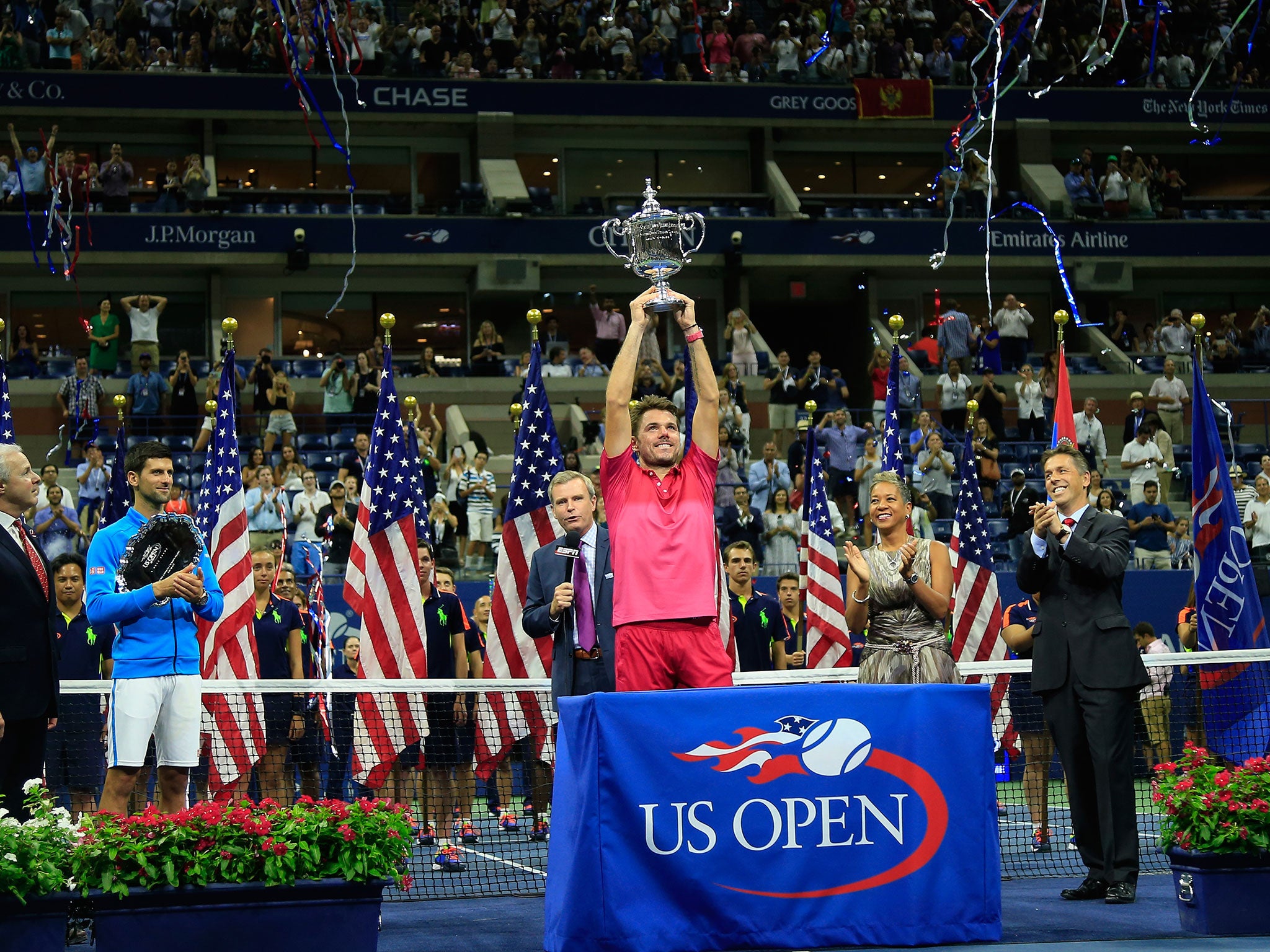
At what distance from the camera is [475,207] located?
91.1 feet

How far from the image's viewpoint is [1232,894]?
230 inches

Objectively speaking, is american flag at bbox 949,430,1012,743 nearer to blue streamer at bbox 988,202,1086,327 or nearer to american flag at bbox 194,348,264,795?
blue streamer at bbox 988,202,1086,327

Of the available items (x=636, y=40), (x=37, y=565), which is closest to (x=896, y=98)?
(x=636, y=40)

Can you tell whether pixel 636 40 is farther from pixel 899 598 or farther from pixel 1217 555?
pixel 899 598

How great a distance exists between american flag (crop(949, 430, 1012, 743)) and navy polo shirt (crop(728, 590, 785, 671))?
1.75 meters

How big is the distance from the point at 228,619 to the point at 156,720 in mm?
3761

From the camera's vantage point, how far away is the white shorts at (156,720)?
6.63 metres

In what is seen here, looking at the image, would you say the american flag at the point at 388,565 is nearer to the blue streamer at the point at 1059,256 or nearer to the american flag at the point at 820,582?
the american flag at the point at 820,582

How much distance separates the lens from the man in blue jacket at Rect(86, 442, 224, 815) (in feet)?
21.7

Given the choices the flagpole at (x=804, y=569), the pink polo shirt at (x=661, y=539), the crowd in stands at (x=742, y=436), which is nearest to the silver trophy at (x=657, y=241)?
the pink polo shirt at (x=661, y=539)

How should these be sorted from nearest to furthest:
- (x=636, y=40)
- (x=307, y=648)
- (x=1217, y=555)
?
1. (x=307, y=648)
2. (x=1217, y=555)
3. (x=636, y=40)

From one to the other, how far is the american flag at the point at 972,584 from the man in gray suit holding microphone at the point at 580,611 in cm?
627

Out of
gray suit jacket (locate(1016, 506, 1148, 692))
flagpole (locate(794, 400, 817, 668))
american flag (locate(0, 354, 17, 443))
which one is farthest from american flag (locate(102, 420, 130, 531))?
gray suit jacket (locate(1016, 506, 1148, 692))

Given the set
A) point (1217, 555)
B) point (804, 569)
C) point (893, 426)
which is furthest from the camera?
point (804, 569)
